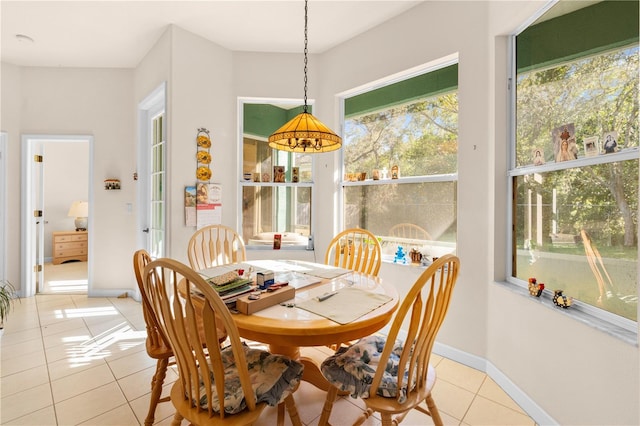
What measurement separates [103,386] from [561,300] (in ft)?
9.33

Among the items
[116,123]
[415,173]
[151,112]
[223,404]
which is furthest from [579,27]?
[116,123]

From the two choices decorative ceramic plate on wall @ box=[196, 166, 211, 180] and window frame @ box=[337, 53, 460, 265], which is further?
decorative ceramic plate on wall @ box=[196, 166, 211, 180]

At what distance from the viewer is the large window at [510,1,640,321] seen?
55.7 inches

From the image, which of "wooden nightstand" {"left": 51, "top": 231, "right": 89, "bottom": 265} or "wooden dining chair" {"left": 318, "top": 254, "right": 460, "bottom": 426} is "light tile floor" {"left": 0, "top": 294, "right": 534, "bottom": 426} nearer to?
"wooden dining chair" {"left": 318, "top": 254, "right": 460, "bottom": 426}

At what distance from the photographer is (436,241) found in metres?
2.60

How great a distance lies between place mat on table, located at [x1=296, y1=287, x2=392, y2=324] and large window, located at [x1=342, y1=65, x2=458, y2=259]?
4.25ft

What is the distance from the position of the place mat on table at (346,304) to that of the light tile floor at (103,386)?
76 centimetres

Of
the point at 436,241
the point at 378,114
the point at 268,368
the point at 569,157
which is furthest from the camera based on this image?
the point at 378,114

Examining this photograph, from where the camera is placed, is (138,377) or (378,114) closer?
(138,377)

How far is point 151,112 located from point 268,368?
349cm

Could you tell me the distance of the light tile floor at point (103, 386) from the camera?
5.66 ft

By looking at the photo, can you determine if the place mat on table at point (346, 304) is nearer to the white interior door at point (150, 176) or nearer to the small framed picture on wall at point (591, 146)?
the small framed picture on wall at point (591, 146)

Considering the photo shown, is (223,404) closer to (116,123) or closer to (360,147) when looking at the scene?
(360,147)

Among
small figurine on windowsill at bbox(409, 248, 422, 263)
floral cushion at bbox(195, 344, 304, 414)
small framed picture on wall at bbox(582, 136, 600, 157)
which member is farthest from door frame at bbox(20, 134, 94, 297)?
small framed picture on wall at bbox(582, 136, 600, 157)
